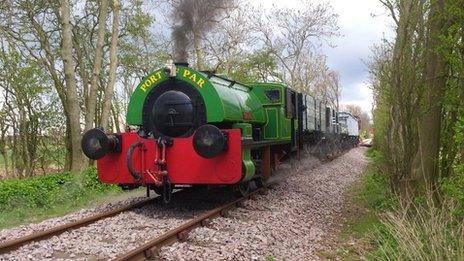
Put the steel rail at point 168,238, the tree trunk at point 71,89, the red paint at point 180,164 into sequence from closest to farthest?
1. the steel rail at point 168,238
2. the red paint at point 180,164
3. the tree trunk at point 71,89

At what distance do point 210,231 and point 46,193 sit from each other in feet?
20.9

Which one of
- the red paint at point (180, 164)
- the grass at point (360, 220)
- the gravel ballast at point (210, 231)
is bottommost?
the grass at point (360, 220)

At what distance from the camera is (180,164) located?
865cm

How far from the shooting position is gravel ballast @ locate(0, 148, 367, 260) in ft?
19.7

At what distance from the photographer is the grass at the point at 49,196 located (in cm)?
993

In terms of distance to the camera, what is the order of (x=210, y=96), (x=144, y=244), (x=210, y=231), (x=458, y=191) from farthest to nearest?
(x=210, y=96)
(x=210, y=231)
(x=458, y=191)
(x=144, y=244)

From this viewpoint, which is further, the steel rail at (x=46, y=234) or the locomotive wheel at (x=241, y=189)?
the locomotive wheel at (x=241, y=189)

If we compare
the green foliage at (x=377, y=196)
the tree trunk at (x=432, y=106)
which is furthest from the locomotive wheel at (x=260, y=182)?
the tree trunk at (x=432, y=106)

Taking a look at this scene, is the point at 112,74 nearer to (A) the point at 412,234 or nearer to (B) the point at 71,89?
(B) the point at 71,89

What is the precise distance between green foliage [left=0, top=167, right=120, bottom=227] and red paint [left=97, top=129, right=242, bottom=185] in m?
2.08

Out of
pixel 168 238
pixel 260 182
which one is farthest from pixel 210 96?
pixel 260 182

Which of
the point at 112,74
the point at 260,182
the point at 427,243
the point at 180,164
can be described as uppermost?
the point at 112,74

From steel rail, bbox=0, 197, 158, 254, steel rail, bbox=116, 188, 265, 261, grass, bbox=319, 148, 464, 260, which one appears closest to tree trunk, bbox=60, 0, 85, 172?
steel rail, bbox=0, 197, 158, 254

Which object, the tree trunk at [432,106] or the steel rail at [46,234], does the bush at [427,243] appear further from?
the steel rail at [46,234]
